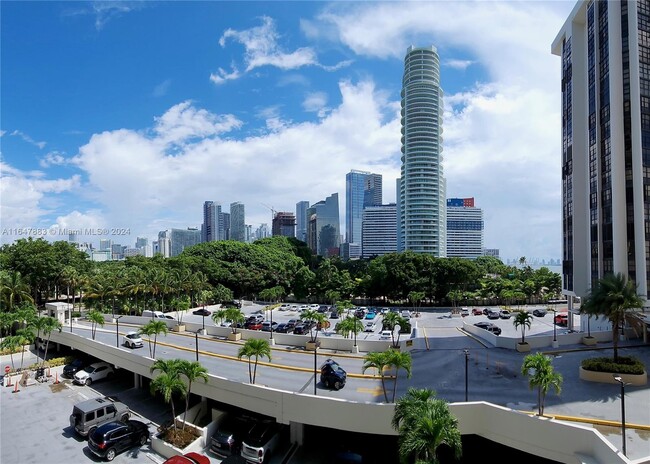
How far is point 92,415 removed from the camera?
23.5 metres

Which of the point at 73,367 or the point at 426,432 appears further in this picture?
the point at 73,367

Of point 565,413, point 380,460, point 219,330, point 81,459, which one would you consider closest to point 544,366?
point 565,413

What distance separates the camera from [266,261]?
285 feet

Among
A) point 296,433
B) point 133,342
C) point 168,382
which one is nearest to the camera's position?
point 168,382

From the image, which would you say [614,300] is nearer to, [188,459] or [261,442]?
[261,442]

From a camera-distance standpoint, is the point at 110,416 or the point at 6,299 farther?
the point at 6,299

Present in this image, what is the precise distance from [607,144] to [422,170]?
114938 mm

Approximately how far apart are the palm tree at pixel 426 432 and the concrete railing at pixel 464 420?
4.38m

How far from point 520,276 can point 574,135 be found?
2424 inches

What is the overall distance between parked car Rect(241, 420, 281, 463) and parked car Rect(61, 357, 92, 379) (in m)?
22.4

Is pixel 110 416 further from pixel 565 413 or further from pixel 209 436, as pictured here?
pixel 565 413

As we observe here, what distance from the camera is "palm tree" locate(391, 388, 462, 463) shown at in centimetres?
1321

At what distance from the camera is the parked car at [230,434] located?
829 inches

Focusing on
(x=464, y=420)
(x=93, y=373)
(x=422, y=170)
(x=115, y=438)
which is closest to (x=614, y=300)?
(x=464, y=420)
